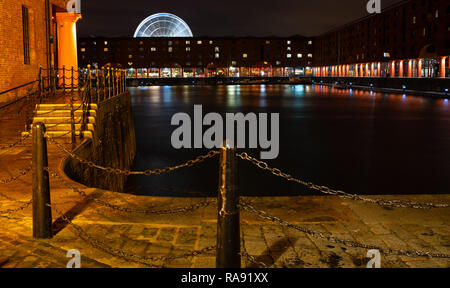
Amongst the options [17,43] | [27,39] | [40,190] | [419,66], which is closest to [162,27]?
[419,66]

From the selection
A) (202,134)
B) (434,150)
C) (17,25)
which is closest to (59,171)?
(17,25)

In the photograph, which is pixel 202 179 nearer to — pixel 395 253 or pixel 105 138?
pixel 105 138

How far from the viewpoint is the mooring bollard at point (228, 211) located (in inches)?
160

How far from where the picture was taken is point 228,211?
4055 millimetres

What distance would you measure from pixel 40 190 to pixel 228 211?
276 cm

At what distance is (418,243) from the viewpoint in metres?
5.53

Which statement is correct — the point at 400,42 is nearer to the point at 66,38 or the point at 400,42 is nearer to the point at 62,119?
the point at 66,38

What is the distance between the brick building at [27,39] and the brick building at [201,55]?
110148 millimetres

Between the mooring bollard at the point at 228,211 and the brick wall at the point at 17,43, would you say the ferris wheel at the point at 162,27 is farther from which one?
the mooring bollard at the point at 228,211

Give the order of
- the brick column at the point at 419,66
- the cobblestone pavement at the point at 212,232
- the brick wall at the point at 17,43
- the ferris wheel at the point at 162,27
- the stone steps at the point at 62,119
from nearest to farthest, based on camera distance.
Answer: the cobblestone pavement at the point at 212,232, the stone steps at the point at 62,119, the brick wall at the point at 17,43, the brick column at the point at 419,66, the ferris wheel at the point at 162,27

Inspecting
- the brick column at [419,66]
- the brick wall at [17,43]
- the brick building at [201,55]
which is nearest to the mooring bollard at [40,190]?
the brick wall at [17,43]

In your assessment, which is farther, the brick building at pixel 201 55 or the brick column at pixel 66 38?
the brick building at pixel 201 55

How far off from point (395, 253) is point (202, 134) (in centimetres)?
2449

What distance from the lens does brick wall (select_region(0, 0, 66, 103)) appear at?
63.7ft
